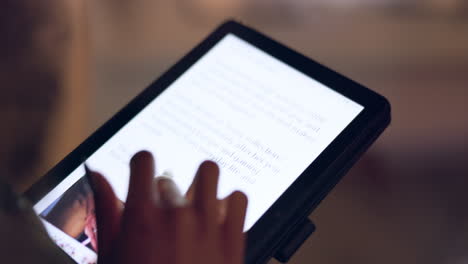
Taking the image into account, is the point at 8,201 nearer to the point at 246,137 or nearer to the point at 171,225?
the point at 171,225

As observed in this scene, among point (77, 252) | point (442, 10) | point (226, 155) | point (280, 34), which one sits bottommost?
point (77, 252)

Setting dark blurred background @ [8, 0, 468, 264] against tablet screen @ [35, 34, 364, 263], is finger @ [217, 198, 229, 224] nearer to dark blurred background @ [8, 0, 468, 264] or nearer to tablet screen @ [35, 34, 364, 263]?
tablet screen @ [35, 34, 364, 263]

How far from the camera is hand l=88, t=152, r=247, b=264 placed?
0.27 metres

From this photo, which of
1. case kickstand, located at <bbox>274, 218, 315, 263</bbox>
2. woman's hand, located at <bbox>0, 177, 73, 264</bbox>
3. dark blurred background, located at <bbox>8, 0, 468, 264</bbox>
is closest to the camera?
woman's hand, located at <bbox>0, 177, 73, 264</bbox>

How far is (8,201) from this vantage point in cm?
21

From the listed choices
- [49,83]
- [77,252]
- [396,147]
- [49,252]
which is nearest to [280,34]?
[396,147]

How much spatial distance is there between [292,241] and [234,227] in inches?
3.2

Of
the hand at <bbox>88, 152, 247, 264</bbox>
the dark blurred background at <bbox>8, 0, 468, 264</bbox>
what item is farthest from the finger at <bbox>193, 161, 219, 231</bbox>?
the dark blurred background at <bbox>8, 0, 468, 264</bbox>

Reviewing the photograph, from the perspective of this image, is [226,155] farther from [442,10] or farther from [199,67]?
[442,10]

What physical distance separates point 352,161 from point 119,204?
0.52 ft

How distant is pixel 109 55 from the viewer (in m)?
0.75

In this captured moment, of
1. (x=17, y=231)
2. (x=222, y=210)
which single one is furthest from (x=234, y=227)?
A: (x=17, y=231)

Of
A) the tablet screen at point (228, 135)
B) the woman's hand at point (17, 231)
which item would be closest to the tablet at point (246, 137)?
the tablet screen at point (228, 135)

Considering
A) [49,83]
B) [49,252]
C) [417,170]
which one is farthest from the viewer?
[417,170]
